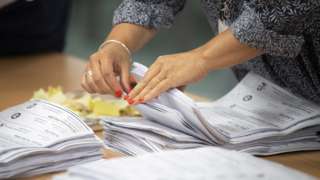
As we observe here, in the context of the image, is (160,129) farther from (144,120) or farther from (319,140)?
(319,140)

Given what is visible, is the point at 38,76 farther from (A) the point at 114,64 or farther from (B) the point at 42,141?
(B) the point at 42,141

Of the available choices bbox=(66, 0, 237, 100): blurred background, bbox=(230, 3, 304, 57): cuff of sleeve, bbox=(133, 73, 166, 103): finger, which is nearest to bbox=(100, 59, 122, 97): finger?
bbox=(133, 73, 166, 103): finger

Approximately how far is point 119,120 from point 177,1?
1.26 feet

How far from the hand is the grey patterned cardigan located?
12 centimetres

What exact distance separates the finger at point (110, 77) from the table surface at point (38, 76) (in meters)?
0.13

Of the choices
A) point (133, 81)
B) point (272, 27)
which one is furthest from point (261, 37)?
point (133, 81)

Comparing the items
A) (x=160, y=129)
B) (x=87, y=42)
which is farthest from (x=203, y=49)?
(x=87, y=42)

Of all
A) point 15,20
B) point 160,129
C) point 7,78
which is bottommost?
point 160,129

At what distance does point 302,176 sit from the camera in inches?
35.2

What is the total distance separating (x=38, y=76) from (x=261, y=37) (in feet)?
3.66

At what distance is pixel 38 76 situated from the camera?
79.7 inches

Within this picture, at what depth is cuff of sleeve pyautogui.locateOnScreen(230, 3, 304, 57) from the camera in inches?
42.6

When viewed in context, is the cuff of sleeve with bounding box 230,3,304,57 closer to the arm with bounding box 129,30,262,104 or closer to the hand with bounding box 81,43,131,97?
the arm with bounding box 129,30,262,104

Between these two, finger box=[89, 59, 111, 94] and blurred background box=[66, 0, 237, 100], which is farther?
blurred background box=[66, 0, 237, 100]
